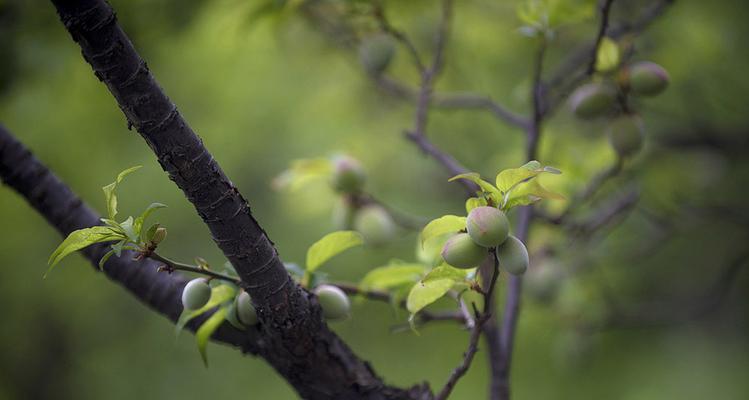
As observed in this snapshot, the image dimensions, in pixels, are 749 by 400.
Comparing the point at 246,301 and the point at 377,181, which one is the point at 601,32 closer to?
the point at 246,301

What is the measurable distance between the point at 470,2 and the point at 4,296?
2.02 meters

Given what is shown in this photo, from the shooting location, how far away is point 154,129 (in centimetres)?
60

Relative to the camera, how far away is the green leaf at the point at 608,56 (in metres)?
1.02

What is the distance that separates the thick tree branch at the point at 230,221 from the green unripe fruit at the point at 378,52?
0.53m

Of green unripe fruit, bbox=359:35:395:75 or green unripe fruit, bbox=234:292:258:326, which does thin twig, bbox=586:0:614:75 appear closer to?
green unripe fruit, bbox=359:35:395:75

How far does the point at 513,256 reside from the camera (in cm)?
67

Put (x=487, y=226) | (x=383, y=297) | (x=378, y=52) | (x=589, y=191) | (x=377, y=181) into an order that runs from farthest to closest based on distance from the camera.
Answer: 1. (x=377, y=181)
2. (x=589, y=191)
3. (x=378, y=52)
4. (x=383, y=297)
5. (x=487, y=226)

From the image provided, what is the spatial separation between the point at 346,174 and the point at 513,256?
0.54 m

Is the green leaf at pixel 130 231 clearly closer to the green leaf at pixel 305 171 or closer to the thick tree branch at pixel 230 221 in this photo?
the thick tree branch at pixel 230 221

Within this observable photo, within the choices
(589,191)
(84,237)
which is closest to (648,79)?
(589,191)

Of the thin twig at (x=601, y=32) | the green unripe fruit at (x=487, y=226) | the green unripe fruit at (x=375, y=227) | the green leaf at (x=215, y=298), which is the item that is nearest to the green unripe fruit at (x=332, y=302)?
the green leaf at (x=215, y=298)

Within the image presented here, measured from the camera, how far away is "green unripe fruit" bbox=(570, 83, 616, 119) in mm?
1001

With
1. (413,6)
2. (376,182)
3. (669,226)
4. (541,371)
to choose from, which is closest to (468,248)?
(413,6)

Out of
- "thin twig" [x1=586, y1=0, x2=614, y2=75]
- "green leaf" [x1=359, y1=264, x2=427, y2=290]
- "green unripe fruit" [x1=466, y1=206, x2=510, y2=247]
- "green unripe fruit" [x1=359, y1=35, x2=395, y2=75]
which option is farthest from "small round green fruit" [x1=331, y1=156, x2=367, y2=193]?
"green unripe fruit" [x1=466, y1=206, x2=510, y2=247]
